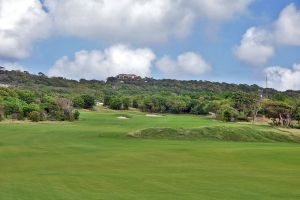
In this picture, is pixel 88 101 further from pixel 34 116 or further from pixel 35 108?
pixel 34 116

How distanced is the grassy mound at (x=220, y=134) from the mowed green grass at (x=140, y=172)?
48.6 ft

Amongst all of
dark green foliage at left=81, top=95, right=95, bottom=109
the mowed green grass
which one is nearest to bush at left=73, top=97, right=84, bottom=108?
dark green foliage at left=81, top=95, right=95, bottom=109

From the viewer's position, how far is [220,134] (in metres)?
77.9

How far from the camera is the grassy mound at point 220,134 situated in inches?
3014

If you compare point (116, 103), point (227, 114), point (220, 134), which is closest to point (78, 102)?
point (116, 103)

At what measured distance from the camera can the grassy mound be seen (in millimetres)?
76562

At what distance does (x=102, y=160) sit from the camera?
150ft

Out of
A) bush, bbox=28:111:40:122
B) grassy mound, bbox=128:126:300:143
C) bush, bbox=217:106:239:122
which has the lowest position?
grassy mound, bbox=128:126:300:143

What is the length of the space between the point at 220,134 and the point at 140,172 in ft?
137

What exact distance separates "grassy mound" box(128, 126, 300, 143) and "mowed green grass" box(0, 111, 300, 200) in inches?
583

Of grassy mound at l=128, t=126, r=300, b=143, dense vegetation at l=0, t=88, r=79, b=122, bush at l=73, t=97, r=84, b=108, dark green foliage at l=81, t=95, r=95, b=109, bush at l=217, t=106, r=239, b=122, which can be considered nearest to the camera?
grassy mound at l=128, t=126, r=300, b=143

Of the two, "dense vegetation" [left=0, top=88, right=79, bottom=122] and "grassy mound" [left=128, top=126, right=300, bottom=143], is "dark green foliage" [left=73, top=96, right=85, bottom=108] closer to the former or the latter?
"dense vegetation" [left=0, top=88, right=79, bottom=122]

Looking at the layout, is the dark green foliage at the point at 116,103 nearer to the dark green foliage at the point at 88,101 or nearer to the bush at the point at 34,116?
the dark green foliage at the point at 88,101

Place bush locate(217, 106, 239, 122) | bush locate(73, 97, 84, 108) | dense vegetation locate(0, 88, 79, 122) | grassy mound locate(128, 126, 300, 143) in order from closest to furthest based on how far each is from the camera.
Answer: grassy mound locate(128, 126, 300, 143)
dense vegetation locate(0, 88, 79, 122)
bush locate(217, 106, 239, 122)
bush locate(73, 97, 84, 108)
